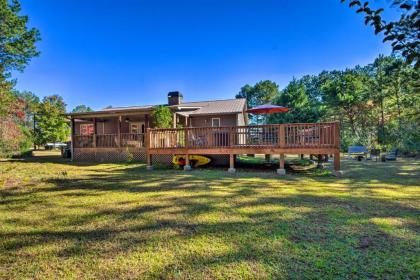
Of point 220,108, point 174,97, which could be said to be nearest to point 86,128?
point 174,97

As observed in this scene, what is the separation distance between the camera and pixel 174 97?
17.4 m

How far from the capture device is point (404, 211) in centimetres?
414

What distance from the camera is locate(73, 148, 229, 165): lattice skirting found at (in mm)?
12580

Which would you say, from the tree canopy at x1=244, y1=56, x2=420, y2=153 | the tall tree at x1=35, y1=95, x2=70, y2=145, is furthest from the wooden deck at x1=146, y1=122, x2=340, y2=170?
the tall tree at x1=35, y1=95, x2=70, y2=145

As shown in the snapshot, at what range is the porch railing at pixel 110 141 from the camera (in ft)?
45.3

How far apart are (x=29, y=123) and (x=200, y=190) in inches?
2649

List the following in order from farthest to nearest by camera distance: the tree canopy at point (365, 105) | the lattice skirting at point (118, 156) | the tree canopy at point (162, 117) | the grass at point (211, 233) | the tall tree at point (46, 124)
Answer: the tall tree at point (46, 124) → the tree canopy at point (365, 105) → the lattice skirting at point (118, 156) → the tree canopy at point (162, 117) → the grass at point (211, 233)

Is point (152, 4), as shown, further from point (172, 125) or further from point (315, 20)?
point (315, 20)

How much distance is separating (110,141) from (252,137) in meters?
9.53

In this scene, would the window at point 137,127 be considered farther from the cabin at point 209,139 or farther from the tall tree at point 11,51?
the tall tree at point 11,51

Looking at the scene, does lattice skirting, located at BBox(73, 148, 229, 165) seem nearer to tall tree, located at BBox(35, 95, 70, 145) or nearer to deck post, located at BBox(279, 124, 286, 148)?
deck post, located at BBox(279, 124, 286, 148)

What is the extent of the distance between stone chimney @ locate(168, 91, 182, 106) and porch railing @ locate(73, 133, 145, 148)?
4328 mm

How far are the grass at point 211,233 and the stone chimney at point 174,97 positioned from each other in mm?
12054

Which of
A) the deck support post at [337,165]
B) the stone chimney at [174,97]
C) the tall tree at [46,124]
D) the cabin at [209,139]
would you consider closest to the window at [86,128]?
the cabin at [209,139]
